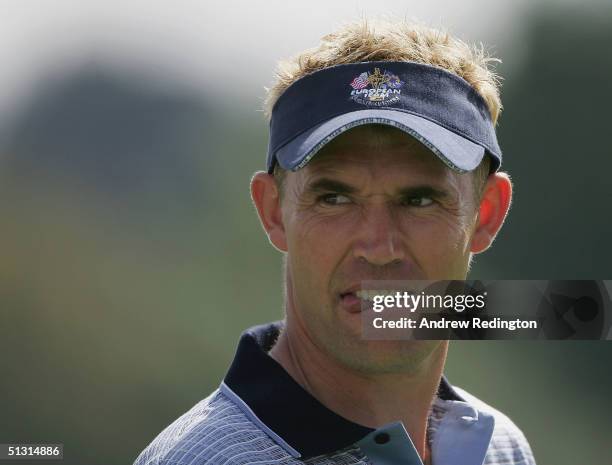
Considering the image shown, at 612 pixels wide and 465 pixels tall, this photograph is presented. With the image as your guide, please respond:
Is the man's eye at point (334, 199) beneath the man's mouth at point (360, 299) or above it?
above

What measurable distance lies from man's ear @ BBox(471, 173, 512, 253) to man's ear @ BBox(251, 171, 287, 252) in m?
0.52

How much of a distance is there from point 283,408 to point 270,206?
620 millimetres

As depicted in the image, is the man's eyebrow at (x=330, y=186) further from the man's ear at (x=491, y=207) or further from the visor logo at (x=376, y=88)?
the man's ear at (x=491, y=207)

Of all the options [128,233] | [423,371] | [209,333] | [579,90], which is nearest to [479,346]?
[209,333]

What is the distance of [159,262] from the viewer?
496 inches

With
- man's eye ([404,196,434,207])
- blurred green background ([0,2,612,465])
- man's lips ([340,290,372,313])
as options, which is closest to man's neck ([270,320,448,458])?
man's lips ([340,290,372,313])

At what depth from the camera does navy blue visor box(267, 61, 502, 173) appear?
285 cm

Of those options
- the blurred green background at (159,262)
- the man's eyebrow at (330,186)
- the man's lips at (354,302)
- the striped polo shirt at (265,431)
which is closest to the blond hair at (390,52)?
the man's eyebrow at (330,186)

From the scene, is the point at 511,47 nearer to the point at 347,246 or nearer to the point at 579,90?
the point at 579,90

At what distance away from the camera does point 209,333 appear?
11.8 metres

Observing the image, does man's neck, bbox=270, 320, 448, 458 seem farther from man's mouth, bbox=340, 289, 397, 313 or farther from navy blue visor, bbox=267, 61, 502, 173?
navy blue visor, bbox=267, 61, 502, 173

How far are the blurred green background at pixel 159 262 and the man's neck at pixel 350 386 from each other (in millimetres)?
7714

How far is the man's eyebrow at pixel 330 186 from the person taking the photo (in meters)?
2.88

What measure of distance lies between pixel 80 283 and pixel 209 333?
1.44m
